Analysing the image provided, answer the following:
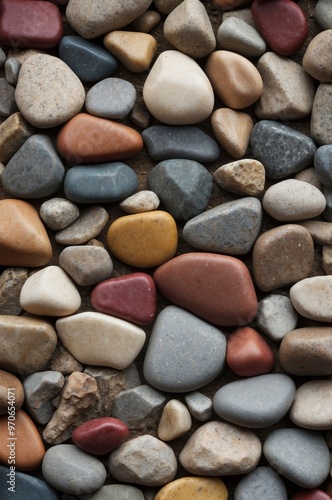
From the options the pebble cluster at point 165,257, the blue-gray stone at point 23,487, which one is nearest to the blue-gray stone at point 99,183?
the pebble cluster at point 165,257

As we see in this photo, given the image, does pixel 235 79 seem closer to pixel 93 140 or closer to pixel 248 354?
pixel 93 140

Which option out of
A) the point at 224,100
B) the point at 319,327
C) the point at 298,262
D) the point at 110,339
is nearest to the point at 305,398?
the point at 319,327

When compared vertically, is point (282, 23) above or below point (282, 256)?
above

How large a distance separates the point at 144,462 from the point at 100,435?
0.28ft

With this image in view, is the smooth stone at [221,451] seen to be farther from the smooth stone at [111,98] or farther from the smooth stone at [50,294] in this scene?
the smooth stone at [111,98]

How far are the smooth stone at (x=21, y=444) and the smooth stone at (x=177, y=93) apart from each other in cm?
56

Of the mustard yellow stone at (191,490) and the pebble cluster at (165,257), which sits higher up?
the pebble cluster at (165,257)

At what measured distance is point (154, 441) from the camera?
1.20 meters

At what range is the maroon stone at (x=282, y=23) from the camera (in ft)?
4.14

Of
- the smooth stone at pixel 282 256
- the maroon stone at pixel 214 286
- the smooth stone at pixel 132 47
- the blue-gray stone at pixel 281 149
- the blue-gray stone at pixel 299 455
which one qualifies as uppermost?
the smooth stone at pixel 132 47

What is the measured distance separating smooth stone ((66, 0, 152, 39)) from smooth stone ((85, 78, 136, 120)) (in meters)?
0.09

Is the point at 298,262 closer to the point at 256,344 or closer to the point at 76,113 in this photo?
the point at 256,344

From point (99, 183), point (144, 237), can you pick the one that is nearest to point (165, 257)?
point (144, 237)

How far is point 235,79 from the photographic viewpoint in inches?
48.9
